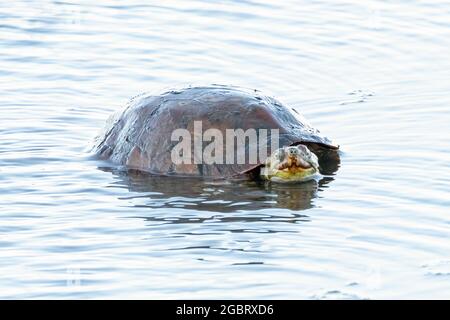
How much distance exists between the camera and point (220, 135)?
922cm

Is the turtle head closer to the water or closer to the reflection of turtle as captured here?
the reflection of turtle

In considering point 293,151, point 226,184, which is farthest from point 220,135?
point 293,151

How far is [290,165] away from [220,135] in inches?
24.1

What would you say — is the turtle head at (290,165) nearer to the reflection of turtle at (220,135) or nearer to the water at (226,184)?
the reflection of turtle at (220,135)

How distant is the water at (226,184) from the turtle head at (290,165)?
156 mm

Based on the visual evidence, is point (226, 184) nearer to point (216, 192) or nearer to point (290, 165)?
point (216, 192)

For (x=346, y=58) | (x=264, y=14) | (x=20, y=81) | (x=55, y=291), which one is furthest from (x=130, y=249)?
(x=264, y=14)

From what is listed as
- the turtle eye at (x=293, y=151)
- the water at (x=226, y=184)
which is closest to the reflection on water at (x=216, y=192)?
the water at (x=226, y=184)

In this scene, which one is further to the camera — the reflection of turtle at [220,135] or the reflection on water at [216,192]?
the reflection of turtle at [220,135]

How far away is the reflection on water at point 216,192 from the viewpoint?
8.44 metres

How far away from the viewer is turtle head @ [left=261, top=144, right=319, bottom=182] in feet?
29.4

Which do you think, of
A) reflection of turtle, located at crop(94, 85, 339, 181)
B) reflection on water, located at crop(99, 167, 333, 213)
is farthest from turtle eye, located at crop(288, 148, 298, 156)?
reflection on water, located at crop(99, 167, 333, 213)

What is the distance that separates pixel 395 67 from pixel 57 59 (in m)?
3.49
